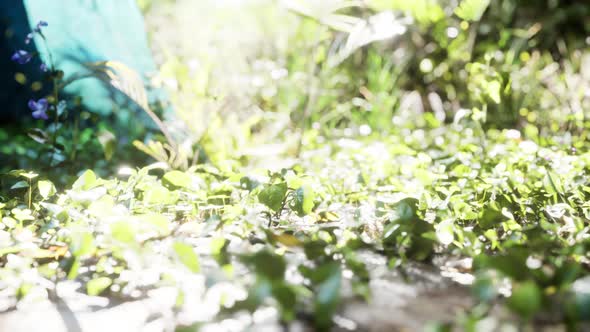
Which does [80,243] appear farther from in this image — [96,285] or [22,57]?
[22,57]

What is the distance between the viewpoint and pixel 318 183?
1.77m

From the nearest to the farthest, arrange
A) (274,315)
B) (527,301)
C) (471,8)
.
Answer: (527,301) → (274,315) → (471,8)

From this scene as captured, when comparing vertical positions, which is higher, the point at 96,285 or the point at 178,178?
the point at 178,178

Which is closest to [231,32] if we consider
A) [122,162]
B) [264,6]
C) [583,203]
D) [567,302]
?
[264,6]

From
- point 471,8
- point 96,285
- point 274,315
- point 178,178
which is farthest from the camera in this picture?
point 471,8

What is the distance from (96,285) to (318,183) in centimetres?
93

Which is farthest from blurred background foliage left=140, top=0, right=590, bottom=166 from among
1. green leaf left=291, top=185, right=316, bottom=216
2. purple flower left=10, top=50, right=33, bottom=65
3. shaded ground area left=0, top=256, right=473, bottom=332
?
shaded ground area left=0, top=256, right=473, bottom=332

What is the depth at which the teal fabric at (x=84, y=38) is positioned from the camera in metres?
1.95

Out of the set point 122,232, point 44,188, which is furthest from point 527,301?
point 44,188

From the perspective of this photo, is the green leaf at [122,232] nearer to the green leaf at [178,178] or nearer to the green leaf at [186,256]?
the green leaf at [186,256]

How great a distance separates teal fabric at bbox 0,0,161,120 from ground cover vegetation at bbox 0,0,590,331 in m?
0.10

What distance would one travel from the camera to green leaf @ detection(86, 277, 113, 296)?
1.02 metres

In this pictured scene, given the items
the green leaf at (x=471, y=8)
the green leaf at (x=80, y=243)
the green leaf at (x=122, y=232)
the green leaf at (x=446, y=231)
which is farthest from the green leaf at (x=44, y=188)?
the green leaf at (x=471, y=8)

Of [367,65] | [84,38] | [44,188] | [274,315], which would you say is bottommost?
[274,315]
